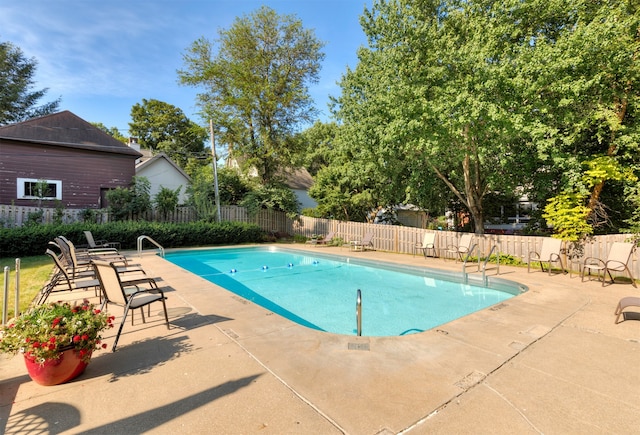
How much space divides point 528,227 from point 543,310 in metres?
9.80

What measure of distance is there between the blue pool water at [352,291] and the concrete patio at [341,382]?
189cm

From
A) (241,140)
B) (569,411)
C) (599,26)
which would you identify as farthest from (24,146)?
(599,26)

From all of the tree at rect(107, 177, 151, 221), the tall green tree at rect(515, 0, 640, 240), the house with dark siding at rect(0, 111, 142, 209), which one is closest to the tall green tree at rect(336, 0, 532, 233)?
the tall green tree at rect(515, 0, 640, 240)

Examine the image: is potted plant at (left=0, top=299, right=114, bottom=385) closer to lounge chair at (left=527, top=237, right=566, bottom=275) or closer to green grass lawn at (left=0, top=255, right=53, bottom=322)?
green grass lawn at (left=0, top=255, right=53, bottom=322)

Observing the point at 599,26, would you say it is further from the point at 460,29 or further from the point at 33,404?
the point at 33,404

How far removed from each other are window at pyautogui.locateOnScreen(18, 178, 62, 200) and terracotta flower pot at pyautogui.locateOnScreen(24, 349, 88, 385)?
17.2m

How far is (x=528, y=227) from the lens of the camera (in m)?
13.0

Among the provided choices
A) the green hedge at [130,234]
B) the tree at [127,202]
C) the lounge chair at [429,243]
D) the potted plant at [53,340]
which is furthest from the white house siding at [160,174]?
the potted plant at [53,340]

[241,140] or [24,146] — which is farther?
[241,140]

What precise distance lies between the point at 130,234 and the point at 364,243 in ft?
34.9

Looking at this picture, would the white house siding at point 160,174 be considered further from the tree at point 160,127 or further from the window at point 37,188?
the tree at point 160,127

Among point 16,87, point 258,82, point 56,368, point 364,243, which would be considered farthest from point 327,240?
point 16,87

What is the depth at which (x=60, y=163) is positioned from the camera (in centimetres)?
1623

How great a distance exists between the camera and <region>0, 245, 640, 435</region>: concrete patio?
218 cm
